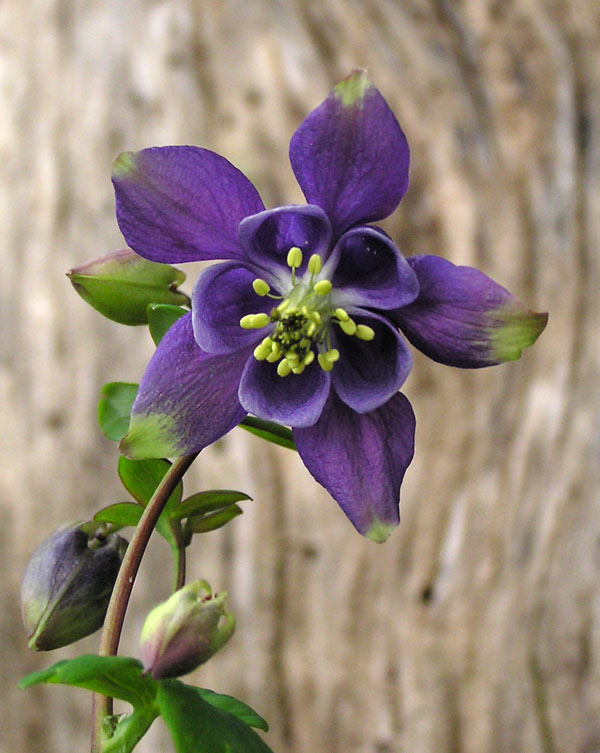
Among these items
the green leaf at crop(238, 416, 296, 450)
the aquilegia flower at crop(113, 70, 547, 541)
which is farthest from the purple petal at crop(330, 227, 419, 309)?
the green leaf at crop(238, 416, 296, 450)

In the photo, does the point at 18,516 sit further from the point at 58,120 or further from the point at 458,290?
the point at 458,290

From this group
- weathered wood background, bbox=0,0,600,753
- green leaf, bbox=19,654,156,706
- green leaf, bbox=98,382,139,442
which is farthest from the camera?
weathered wood background, bbox=0,0,600,753

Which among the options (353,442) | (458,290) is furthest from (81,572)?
(458,290)

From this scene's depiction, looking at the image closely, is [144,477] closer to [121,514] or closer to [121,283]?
[121,514]

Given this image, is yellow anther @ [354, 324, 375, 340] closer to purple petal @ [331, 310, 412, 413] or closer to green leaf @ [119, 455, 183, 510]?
purple petal @ [331, 310, 412, 413]

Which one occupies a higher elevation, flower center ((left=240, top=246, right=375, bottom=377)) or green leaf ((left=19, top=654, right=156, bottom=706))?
flower center ((left=240, top=246, right=375, bottom=377))

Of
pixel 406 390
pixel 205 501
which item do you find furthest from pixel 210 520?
pixel 406 390

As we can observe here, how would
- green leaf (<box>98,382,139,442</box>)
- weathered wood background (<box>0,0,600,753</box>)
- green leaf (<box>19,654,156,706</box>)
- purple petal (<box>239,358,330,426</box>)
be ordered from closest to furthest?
green leaf (<box>19,654,156,706</box>) → purple petal (<box>239,358,330,426</box>) → green leaf (<box>98,382,139,442</box>) → weathered wood background (<box>0,0,600,753</box>)

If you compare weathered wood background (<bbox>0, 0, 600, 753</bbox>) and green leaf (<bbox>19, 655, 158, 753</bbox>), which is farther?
weathered wood background (<bbox>0, 0, 600, 753</bbox>)

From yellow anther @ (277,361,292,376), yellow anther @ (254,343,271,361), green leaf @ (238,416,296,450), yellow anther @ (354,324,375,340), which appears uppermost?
yellow anther @ (354,324,375,340)
